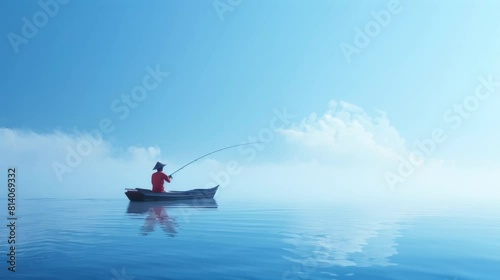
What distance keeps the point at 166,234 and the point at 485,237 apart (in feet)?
44.9

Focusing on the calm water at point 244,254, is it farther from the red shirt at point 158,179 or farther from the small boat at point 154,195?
the red shirt at point 158,179

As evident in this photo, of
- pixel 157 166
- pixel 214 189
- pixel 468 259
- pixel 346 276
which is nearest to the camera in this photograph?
pixel 346 276

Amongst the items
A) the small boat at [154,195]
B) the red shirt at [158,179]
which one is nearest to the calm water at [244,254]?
the small boat at [154,195]

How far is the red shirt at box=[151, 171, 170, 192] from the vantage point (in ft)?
119

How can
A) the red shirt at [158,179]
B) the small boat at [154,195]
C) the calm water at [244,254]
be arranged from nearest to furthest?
the calm water at [244,254]
the small boat at [154,195]
the red shirt at [158,179]

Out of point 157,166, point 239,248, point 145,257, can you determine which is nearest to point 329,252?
point 239,248

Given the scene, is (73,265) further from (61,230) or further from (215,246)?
(61,230)

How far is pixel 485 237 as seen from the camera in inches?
644

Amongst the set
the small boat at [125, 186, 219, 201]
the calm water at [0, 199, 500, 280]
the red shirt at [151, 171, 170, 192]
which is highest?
the red shirt at [151, 171, 170, 192]

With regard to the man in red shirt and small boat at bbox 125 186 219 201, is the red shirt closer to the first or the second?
the man in red shirt

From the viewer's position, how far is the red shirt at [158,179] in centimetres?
3631

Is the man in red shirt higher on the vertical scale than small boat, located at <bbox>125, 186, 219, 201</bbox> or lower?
higher

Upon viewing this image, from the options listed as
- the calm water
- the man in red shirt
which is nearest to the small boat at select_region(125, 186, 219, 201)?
the man in red shirt

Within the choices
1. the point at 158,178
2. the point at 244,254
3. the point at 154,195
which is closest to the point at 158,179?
the point at 158,178
